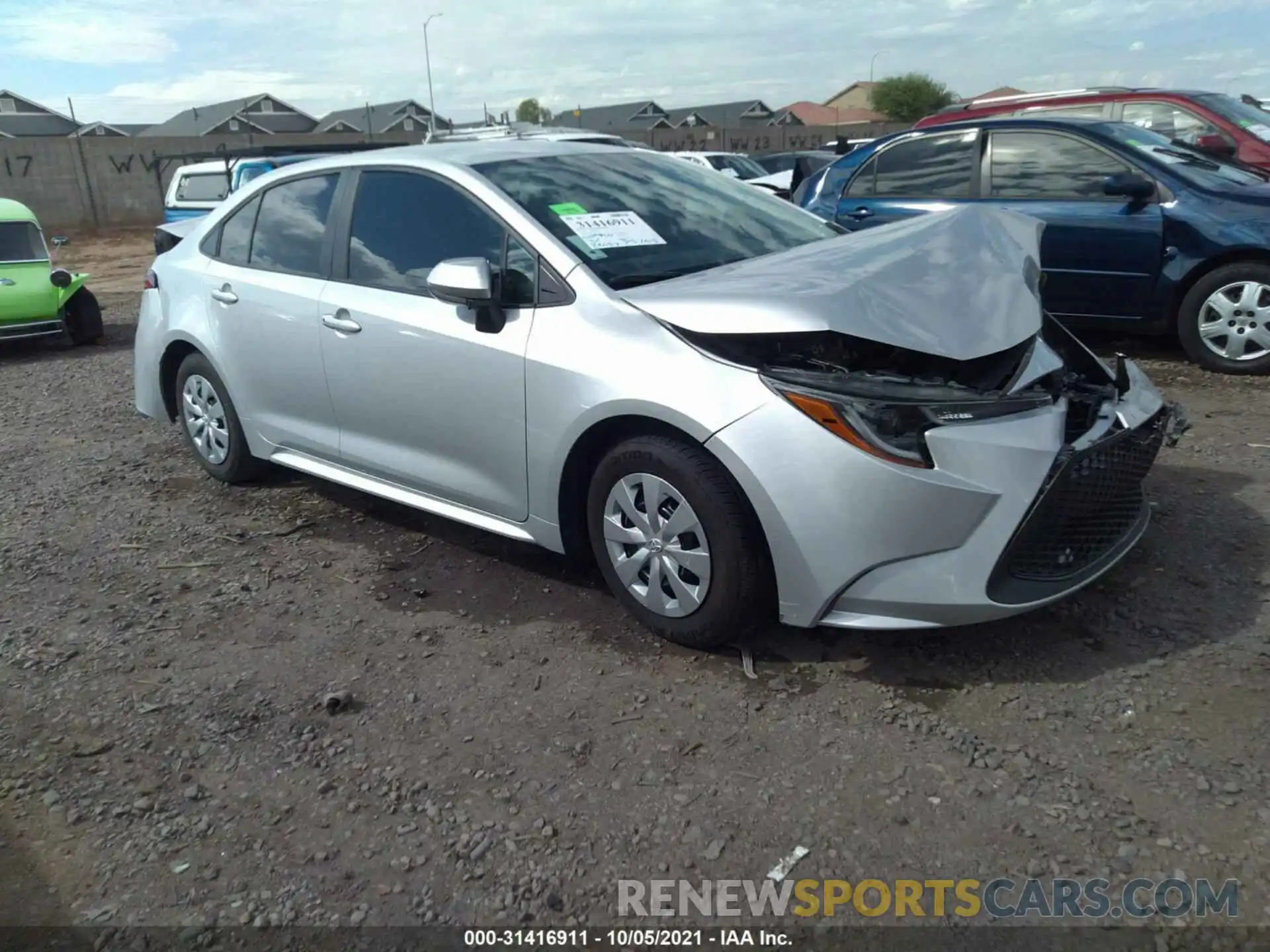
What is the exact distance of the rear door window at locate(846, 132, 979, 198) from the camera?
724 centimetres

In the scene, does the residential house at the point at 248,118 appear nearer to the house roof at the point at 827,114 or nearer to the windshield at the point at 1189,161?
the house roof at the point at 827,114

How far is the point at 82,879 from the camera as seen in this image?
2.55m

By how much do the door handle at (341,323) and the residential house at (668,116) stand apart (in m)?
52.4

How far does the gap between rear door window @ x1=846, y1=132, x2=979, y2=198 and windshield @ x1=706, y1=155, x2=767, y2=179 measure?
9.32 metres

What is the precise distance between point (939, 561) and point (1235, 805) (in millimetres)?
923

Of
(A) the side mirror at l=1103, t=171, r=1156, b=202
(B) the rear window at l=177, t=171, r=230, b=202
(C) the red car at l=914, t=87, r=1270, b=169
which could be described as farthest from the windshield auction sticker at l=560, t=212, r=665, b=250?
(B) the rear window at l=177, t=171, r=230, b=202

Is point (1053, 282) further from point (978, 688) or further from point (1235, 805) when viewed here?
point (1235, 805)

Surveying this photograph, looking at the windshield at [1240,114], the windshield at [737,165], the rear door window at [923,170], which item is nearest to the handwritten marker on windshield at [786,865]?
the rear door window at [923,170]

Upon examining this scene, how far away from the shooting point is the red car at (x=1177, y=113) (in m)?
8.45

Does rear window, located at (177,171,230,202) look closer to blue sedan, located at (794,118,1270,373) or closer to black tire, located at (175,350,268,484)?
black tire, located at (175,350,268,484)

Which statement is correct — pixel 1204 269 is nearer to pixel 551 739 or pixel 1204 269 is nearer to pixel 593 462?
pixel 593 462

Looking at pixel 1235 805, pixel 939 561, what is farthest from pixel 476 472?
pixel 1235 805

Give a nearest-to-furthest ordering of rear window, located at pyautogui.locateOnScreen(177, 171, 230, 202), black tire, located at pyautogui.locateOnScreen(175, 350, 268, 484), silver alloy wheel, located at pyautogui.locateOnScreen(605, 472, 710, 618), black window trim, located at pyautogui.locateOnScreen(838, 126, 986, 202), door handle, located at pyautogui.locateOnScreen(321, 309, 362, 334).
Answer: silver alloy wheel, located at pyautogui.locateOnScreen(605, 472, 710, 618) < door handle, located at pyautogui.locateOnScreen(321, 309, 362, 334) < black tire, located at pyautogui.locateOnScreen(175, 350, 268, 484) < black window trim, located at pyautogui.locateOnScreen(838, 126, 986, 202) < rear window, located at pyautogui.locateOnScreen(177, 171, 230, 202)

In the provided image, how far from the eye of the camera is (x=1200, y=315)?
6.27 metres
